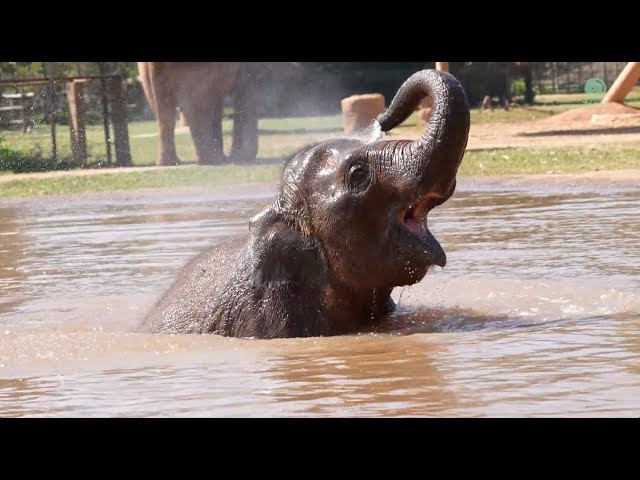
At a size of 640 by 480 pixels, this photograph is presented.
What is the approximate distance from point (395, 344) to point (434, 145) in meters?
1.23

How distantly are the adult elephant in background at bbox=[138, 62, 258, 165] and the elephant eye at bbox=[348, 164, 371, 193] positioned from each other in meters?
19.7

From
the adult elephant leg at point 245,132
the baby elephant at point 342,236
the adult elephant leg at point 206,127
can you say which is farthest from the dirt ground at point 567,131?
the baby elephant at point 342,236

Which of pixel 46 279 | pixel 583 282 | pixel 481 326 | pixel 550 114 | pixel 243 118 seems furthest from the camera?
pixel 550 114

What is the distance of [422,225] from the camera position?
742 cm

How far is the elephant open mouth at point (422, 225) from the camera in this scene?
285 inches

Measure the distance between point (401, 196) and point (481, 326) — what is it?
4.46 feet

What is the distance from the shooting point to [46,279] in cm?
1211

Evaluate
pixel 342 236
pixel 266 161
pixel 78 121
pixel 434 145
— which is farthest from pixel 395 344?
pixel 78 121

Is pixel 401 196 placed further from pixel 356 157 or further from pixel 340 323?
pixel 340 323

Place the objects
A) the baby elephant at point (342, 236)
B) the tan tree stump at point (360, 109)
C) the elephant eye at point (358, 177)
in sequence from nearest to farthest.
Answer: the baby elephant at point (342, 236)
the elephant eye at point (358, 177)
the tan tree stump at point (360, 109)

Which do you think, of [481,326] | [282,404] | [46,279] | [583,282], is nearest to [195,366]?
[282,404]

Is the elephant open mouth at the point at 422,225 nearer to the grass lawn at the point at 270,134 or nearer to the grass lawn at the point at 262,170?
the grass lawn at the point at 262,170

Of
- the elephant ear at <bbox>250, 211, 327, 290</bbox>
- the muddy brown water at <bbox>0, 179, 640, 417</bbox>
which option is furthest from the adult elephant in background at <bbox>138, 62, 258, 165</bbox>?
the elephant ear at <bbox>250, 211, 327, 290</bbox>

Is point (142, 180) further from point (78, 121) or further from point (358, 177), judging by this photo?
point (358, 177)
